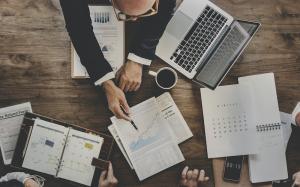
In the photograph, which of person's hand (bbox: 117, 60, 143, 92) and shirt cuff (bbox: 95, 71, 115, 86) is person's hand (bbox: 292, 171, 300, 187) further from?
shirt cuff (bbox: 95, 71, 115, 86)

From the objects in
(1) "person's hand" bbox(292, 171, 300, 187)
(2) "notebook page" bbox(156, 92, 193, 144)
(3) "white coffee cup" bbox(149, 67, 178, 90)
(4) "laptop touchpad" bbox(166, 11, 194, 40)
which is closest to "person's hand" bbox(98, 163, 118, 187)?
(2) "notebook page" bbox(156, 92, 193, 144)

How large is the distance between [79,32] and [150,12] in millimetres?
418

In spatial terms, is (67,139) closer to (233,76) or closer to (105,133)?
(105,133)

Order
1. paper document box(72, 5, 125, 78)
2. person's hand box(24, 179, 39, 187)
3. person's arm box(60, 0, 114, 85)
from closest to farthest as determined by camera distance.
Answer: person's arm box(60, 0, 114, 85) → person's hand box(24, 179, 39, 187) → paper document box(72, 5, 125, 78)

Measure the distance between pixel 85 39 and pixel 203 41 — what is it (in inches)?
22.9

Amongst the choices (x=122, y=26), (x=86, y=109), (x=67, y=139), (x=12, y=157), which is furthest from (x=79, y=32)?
(x=12, y=157)

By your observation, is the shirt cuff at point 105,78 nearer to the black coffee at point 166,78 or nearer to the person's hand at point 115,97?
the person's hand at point 115,97

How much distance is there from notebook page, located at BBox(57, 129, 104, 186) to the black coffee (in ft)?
1.32

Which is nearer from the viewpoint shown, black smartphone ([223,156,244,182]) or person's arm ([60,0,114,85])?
person's arm ([60,0,114,85])

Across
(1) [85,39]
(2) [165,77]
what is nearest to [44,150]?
(1) [85,39]

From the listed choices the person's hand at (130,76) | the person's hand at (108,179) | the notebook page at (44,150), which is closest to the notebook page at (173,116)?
the person's hand at (130,76)

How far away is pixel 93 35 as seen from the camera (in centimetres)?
195

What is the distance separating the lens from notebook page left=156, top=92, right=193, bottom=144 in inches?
81.7

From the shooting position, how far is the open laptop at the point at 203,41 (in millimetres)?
2049
